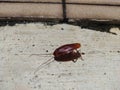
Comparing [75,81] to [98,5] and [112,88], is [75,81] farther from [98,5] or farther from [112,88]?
[98,5]

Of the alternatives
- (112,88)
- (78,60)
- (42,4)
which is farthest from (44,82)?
(42,4)

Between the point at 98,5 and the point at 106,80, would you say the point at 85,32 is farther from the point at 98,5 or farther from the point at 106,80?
the point at 106,80

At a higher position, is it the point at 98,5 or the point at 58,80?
the point at 98,5

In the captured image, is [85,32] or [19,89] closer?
[19,89]

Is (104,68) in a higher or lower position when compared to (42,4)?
lower

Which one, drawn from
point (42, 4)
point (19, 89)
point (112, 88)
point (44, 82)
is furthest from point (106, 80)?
point (42, 4)

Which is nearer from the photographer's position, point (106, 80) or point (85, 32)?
point (106, 80)
